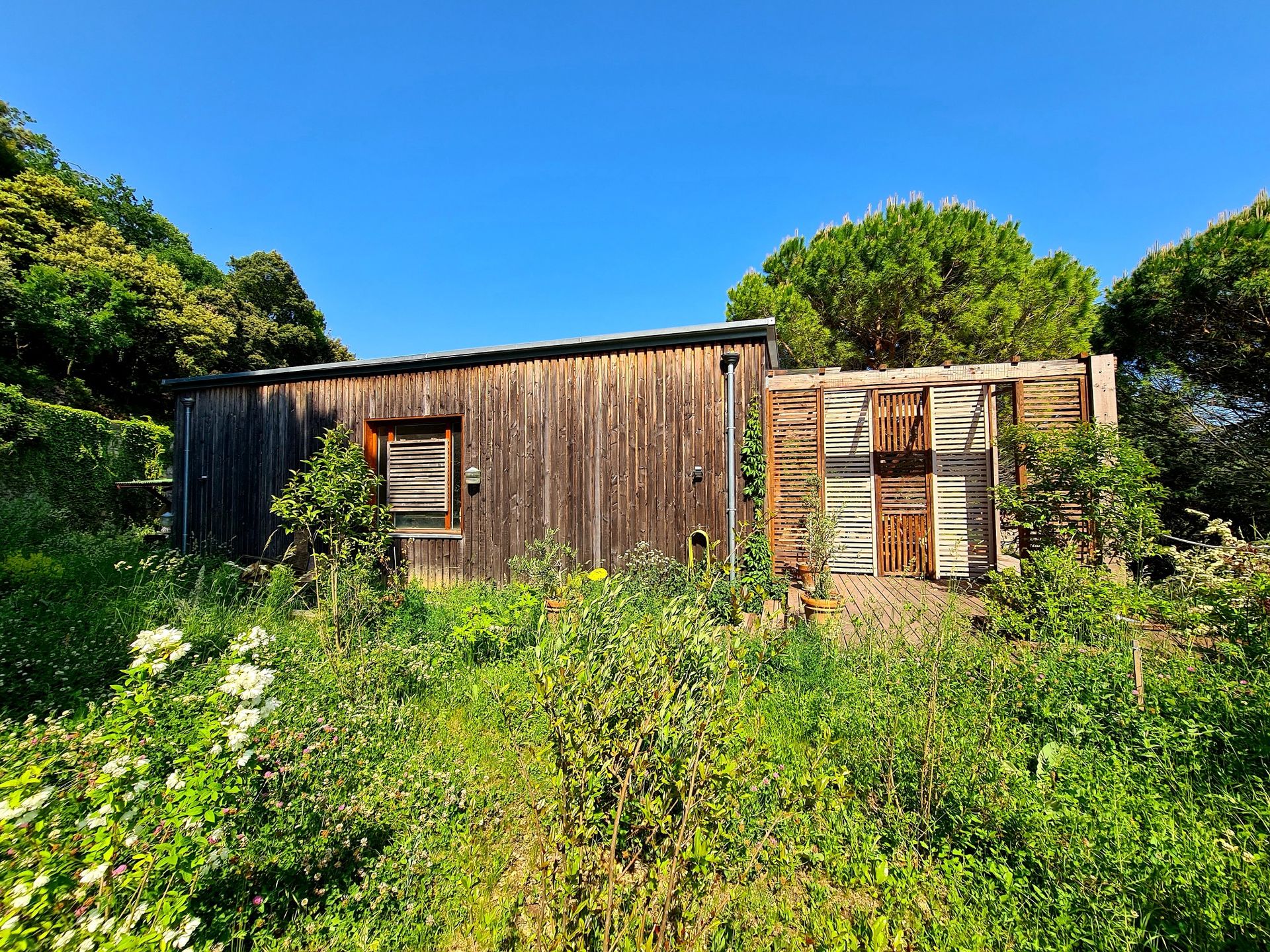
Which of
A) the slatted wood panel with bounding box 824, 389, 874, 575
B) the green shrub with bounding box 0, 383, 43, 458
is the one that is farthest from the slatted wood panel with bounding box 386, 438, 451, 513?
the green shrub with bounding box 0, 383, 43, 458

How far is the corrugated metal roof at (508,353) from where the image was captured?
5.67m

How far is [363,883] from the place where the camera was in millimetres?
1785

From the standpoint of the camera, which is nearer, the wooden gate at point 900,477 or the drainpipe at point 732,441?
the drainpipe at point 732,441

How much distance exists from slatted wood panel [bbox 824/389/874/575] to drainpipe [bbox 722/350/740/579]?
3033 millimetres

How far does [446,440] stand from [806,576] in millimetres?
5425

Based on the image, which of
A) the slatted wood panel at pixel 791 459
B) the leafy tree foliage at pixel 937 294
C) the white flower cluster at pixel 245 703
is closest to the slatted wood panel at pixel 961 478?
the slatted wood panel at pixel 791 459

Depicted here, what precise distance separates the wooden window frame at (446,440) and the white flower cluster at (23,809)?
551 cm

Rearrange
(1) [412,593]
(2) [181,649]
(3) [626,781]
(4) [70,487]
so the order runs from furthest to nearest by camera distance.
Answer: (4) [70,487] → (1) [412,593] → (2) [181,649] → (3) [626,781]

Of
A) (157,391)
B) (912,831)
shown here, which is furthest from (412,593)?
(157,391)

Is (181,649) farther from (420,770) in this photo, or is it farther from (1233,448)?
(1233,448)

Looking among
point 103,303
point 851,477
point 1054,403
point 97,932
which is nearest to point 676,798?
point 97,932

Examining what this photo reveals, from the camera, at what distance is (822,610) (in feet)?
14.6

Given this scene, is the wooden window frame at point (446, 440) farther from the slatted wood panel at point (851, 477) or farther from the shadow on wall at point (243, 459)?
the slatted wood panel at point (851, 477)

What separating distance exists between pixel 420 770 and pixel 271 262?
24.9 meters
